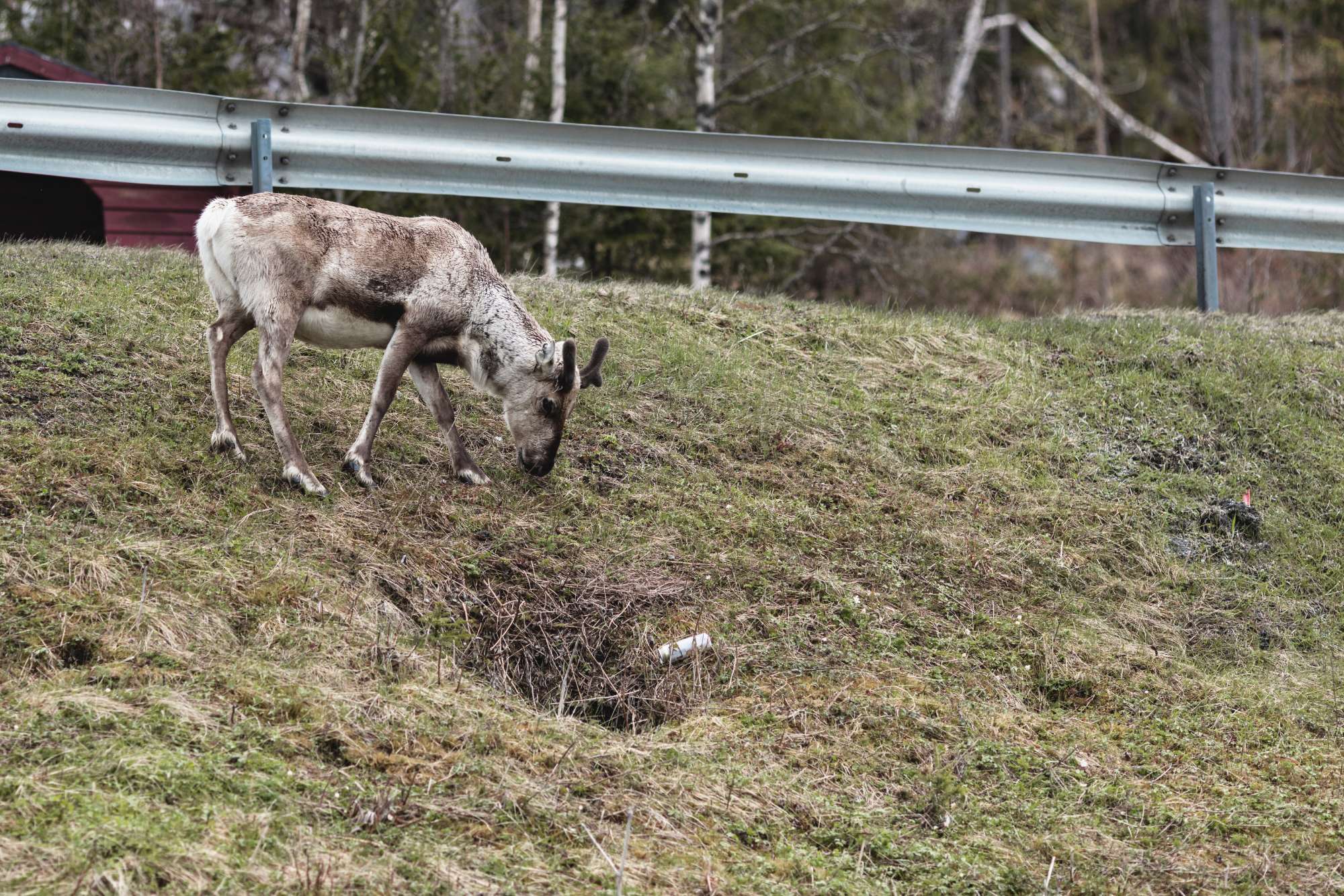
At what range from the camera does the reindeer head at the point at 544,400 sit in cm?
779

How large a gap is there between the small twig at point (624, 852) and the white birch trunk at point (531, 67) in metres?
15.6

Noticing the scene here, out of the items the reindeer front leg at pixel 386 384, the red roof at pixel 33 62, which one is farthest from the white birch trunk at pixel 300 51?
the reindeer front leg at pixel 386 384

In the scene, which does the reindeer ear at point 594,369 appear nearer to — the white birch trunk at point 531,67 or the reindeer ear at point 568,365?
the reindeer ear at point 568,365

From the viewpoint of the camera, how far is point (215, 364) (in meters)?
7.40

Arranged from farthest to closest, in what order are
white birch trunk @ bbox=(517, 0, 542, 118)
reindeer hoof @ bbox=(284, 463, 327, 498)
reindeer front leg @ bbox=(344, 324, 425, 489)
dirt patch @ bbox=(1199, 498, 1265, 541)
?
white birch trunk @ bbox=(517, 0, 542, 118)
dirt patch @ bbox=(1199, 498, 1265, 541)
reindeer front leg @ bbox=(344, 324, 425, 489)
reindeer hoof @ bbox=(284, 463, 327, 498)

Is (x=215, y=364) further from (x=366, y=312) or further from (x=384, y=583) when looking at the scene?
(x=384, y=583)

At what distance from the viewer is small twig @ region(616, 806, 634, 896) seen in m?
4.37

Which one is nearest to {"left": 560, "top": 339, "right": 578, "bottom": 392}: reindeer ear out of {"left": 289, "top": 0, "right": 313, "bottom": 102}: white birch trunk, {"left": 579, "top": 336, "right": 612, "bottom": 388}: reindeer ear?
{"left": 579, "top": 336, "right": 612, "bottom": 388}: reindeer ear

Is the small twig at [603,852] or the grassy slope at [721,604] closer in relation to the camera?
the small twig at [603,852]

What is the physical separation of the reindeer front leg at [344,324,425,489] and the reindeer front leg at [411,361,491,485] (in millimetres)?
278

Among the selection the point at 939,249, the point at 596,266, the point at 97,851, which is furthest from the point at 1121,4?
the point at 97,851

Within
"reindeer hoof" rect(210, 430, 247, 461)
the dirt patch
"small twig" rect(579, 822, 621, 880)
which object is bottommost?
"small twig" rect(579, 822, 621, 880)

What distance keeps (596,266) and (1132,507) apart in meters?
12.8

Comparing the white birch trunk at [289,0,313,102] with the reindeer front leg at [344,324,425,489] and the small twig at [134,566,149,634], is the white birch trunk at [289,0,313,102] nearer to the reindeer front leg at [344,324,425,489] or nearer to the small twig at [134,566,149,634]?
the reindeer front leg at [344,324,425,489]
